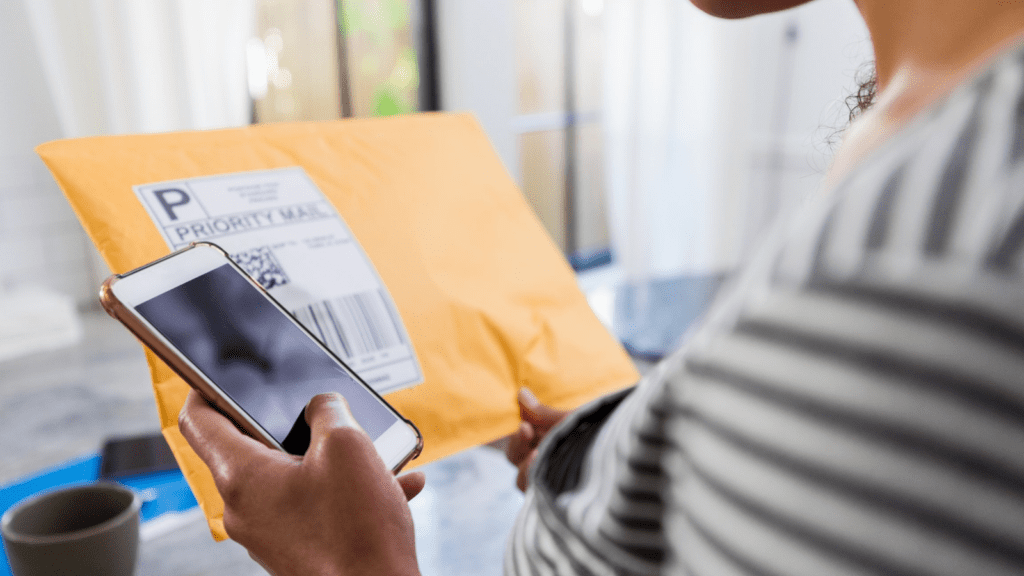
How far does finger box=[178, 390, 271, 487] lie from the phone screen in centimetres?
2

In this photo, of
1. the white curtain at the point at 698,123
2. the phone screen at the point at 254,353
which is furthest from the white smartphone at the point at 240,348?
the white curtain at the point at 698,123

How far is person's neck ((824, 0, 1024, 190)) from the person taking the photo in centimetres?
20

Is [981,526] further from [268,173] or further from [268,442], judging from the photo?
[268,173]

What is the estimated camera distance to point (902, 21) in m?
0.24

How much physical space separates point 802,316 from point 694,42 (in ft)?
7.01

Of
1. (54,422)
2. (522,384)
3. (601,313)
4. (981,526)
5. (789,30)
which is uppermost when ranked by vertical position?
(789,30)

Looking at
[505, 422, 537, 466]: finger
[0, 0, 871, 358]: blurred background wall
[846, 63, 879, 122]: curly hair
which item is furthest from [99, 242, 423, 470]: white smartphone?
[0, 0, 871, 358]: blurred background wall

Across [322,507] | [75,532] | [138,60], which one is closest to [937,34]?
[322,507]

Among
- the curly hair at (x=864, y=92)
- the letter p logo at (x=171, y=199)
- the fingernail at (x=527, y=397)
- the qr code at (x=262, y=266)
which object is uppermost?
the curly hair at (x=864, y=92)

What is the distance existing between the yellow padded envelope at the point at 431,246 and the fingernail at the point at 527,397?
11 mm

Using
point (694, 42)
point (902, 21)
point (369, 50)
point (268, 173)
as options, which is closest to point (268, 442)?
point (268, 173)

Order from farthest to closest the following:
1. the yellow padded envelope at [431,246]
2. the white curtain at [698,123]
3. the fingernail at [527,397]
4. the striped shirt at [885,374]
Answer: the white curtain at [698,123]
the fingernail at [527,397]
the yellow padded envelope at [431,246]
the striped shirt at [885,374]

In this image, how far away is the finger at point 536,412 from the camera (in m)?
0.52

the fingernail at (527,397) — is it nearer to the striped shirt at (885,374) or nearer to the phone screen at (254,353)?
the phone screen at (254,353)
